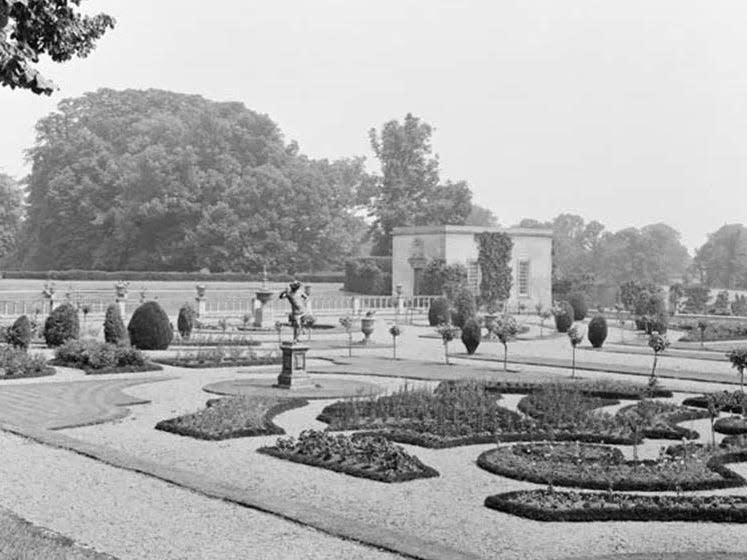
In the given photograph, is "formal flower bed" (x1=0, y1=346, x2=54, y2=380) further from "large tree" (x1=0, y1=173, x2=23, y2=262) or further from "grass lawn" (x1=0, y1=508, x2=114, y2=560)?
"large tree" (x1=0, y1=173, x2=23, y2=262)

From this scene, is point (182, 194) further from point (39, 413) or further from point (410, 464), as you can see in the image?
point (410, 464)

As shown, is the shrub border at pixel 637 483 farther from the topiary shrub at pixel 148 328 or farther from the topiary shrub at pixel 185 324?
the topiary shrub at pixel 185 324

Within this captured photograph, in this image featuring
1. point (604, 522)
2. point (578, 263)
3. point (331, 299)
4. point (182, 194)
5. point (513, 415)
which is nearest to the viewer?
point (604, 522)

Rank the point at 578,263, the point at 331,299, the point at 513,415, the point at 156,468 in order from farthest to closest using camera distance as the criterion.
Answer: the point at 578,263 → the point at 331,299 → the point at 513,415 → the point at 156,468

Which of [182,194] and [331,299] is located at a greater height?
[182,194]

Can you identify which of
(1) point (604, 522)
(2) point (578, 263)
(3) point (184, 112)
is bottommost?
(1) point (604, 522)

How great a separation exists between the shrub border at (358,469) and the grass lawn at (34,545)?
353 cm

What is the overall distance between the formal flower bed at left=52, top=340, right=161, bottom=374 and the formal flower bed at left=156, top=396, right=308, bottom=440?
6347 millimetres

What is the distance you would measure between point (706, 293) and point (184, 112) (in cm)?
3590

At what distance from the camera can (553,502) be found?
911 centimetres

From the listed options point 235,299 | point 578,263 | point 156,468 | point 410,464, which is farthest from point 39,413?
point 578,263

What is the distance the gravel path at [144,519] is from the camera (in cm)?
771

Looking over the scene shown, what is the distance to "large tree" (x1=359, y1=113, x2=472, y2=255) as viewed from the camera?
226 feet

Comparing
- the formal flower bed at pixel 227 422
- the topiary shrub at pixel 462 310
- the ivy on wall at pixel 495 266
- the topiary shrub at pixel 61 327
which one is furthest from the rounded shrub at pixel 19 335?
the ivy on wall at pixel 495 266
